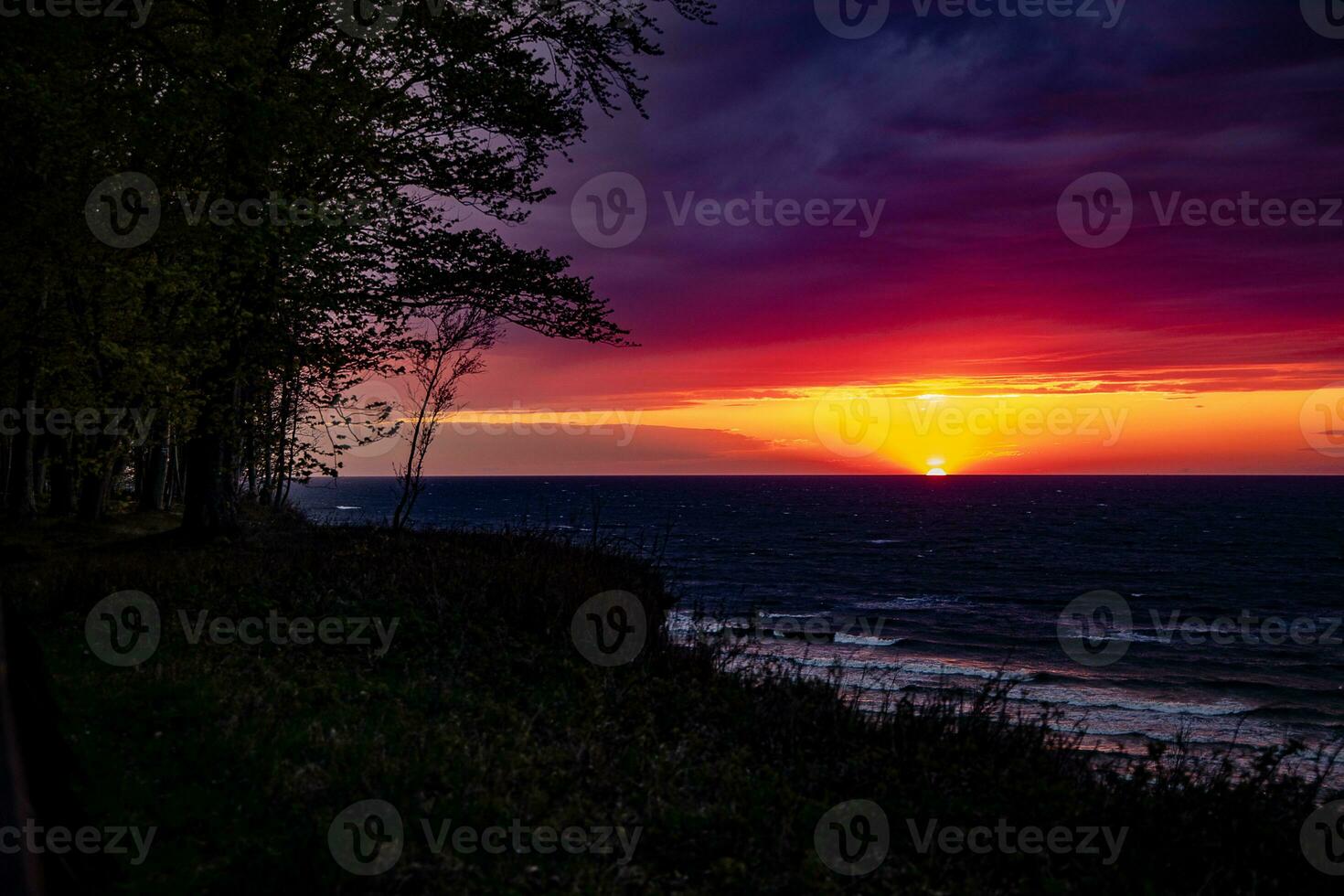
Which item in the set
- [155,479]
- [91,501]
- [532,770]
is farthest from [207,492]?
[155,479]

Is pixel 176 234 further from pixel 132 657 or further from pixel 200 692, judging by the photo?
pixel 200 692

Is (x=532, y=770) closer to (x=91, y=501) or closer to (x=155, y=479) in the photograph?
(x=91, y=501)

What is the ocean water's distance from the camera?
77.5 feet

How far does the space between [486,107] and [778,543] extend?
202ft

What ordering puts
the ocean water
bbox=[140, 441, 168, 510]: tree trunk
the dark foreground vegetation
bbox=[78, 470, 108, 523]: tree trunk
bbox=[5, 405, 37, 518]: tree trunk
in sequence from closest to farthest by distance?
the dark foreground vegetation → the ocean water → bbox=[5, 405, 37, 518]: tree trunk → bbox=[78, 470, 108, 523]: tree trunk → bbox=[140, 441, 168, 510]: tree trunk

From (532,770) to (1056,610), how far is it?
41985mm

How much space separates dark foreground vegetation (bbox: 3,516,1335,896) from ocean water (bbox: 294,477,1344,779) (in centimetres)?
207

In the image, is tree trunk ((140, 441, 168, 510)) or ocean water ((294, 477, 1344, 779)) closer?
ocean water ((294, 477, 1344, 779))

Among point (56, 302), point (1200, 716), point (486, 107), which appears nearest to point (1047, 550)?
point (1200, 716)

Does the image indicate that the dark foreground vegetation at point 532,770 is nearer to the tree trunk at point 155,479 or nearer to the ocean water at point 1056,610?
the ocean water at point 1056,610

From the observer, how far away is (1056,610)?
141 feet

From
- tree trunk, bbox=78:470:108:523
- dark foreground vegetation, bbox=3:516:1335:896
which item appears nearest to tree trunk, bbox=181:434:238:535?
dark foreground vegetation, bbox=3:516:1335:896

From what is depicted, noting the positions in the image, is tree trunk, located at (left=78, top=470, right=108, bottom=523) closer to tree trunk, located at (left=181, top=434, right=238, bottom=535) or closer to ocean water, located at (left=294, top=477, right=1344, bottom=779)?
ocean water, located at (left=294, top=477, right=1344, bottom=779)

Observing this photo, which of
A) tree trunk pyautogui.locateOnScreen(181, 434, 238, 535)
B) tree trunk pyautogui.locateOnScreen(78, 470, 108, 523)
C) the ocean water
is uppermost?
tree trunk pyautogui.locateOnScreen(181, 434, 238, 535)
